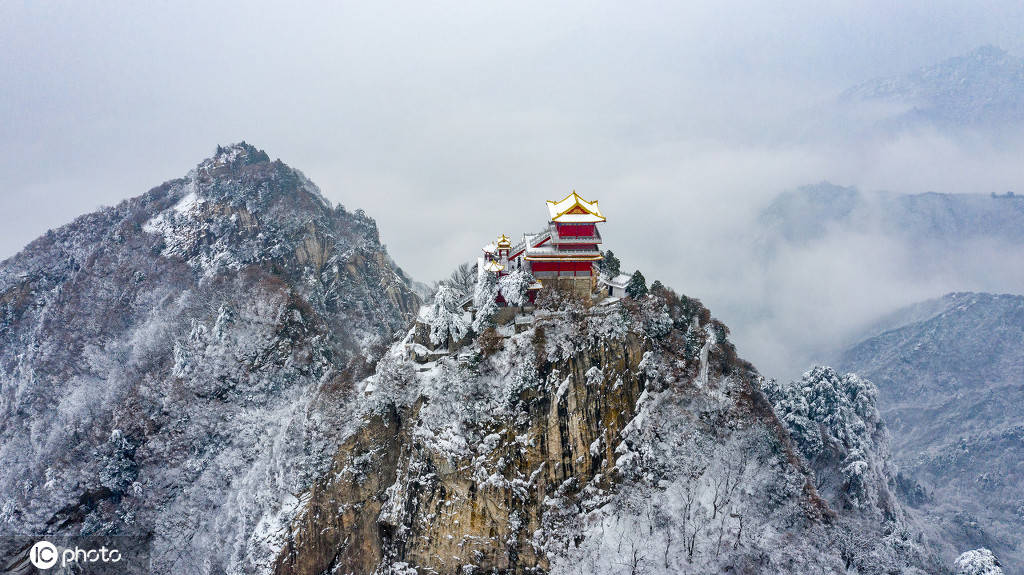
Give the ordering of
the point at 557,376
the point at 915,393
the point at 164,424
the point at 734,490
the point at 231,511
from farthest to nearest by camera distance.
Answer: the point at 915,393 → the point at 164,424 → the point at 231,511 → the point at 557,376 → the point at 734,490

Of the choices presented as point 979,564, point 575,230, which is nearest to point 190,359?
point 575,230

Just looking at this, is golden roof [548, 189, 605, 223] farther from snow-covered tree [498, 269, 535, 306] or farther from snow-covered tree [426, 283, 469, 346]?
snow-covered tree [426, 283, 469, 346]

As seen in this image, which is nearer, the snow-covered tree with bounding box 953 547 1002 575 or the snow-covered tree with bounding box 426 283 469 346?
the snow-covered tree with bounding box 953 547 1002 575

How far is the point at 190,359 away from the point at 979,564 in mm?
77457

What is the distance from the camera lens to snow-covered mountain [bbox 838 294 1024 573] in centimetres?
8438

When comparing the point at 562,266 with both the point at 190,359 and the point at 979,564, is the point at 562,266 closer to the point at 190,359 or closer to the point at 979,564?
the point at 979,564

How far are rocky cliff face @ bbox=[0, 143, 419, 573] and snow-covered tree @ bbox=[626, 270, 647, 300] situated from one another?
A: 28364 mm

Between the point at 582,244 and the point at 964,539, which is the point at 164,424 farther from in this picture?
the point at 964,539

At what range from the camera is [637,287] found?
150ft

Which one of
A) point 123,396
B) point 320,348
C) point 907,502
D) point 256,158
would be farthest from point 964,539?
point 256,158

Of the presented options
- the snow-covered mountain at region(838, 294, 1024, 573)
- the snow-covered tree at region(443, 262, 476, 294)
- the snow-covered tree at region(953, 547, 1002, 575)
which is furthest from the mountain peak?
the snow-covered mountain at region(838, 294, 1024, 573)

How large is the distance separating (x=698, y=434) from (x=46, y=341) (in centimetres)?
7972

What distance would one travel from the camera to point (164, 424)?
5353 centimetres

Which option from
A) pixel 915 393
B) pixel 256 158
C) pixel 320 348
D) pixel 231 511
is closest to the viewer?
pixel 231 511
